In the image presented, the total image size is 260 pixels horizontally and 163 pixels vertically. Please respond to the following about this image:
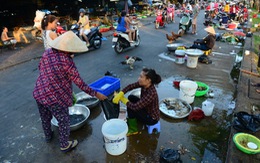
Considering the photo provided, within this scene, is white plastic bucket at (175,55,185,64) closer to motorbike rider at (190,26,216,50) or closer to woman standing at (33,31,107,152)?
motorbike rider at (190,26,216,50)

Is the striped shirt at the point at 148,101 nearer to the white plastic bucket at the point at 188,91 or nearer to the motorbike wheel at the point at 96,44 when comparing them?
the white plastic bucket at the point at 188,91

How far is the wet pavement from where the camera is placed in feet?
10.5

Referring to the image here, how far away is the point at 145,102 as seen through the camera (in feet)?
10.5

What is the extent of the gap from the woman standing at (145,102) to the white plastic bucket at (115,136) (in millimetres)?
342

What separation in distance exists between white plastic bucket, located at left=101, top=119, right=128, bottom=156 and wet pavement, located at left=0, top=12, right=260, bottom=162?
0.49ft

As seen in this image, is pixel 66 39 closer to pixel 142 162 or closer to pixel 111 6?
pixel 142 162

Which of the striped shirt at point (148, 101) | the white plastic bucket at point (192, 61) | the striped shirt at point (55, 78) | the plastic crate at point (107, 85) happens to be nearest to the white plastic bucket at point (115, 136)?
the striped shirt at point (148, 101)

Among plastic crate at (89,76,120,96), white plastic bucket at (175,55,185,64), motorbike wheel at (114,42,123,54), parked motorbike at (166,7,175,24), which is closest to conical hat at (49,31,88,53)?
plastic crate at (89,76,120,96)

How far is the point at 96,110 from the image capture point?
14.5 ft

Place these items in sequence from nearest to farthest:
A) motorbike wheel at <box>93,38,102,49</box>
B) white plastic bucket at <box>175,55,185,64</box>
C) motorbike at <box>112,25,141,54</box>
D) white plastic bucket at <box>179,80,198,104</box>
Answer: white plastic bucket at <box>179,80,198,104</box>
white plastic bucket at <box>175,55,185,64</box>
motorbike at <box>112,25,141,54</box>
motorbike wheel at <box>93,38,102,49</box>

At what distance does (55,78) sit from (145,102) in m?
1.42

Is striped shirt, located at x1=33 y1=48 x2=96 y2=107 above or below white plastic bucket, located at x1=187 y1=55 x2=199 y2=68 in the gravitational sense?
above

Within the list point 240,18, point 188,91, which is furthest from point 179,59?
point 240,18

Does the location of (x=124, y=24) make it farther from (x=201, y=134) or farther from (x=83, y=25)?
(x=201, y=134)
